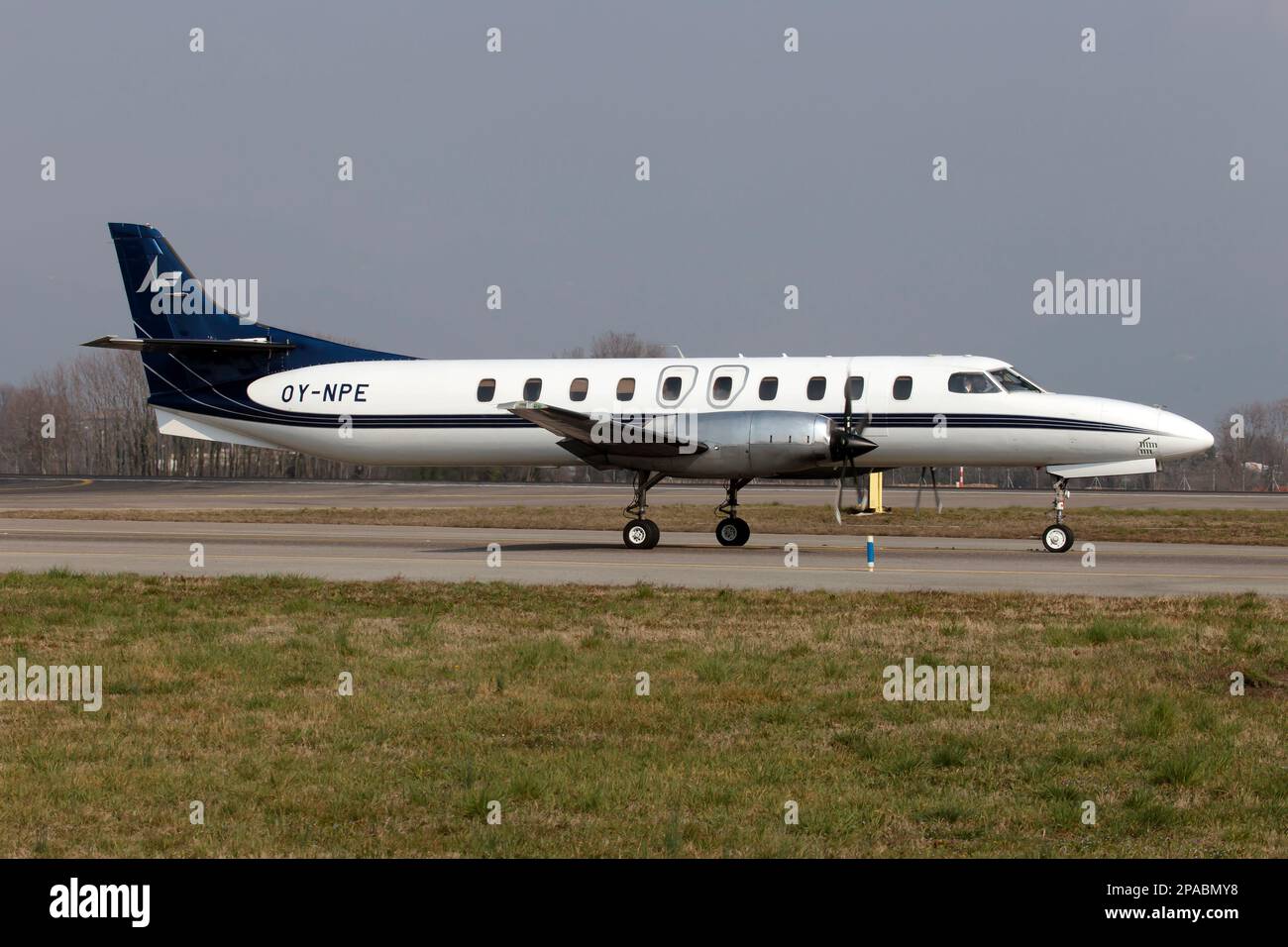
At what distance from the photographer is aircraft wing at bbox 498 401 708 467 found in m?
27.6

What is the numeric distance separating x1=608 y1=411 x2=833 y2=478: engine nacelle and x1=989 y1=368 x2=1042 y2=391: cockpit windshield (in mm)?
4135

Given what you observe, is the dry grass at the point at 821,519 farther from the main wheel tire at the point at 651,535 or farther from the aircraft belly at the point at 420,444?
the main wheel tire at the point at 651,535

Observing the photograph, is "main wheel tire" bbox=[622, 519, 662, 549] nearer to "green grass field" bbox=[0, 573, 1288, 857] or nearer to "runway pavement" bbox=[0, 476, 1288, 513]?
"green grass field" bbox=[0, 573, 1288, 857]

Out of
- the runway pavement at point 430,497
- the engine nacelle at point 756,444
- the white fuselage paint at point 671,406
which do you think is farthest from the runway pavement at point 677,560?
the runway pavement at point 430,497

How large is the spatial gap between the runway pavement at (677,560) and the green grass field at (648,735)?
3.67 m

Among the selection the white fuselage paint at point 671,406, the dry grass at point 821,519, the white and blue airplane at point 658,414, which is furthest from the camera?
the dry grass at point 821,519

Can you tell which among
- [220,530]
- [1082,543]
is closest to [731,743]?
[1082,543]

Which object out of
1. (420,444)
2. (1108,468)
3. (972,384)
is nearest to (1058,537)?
(1108,468)

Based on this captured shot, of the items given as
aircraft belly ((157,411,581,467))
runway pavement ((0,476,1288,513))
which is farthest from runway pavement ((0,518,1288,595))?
runway pavement ((0,476,1288,513))

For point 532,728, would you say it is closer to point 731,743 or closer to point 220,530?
point 731,743

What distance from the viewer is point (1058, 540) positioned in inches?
1105

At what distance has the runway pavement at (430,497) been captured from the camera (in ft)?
178
